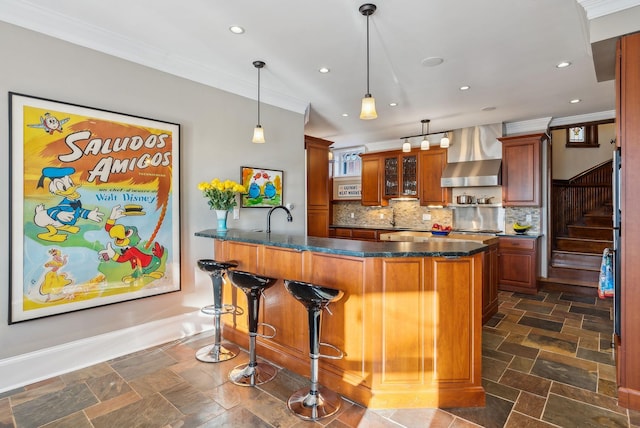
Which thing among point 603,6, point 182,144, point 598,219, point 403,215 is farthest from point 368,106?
point 598,219

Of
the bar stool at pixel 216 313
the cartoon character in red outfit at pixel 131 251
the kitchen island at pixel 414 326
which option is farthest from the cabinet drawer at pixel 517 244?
the cartoon character in red outfit at pixel 131 251

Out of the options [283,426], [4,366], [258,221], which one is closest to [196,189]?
[258,221]

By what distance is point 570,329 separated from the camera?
11.5ft

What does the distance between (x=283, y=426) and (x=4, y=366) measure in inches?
81.6

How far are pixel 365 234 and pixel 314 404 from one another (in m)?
4.68

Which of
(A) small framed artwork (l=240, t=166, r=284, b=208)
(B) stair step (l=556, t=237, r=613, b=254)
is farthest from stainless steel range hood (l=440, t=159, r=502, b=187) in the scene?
(A) small framed artwork (l=240, t=166, r=284, b=208)

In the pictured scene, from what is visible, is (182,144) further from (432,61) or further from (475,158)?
(475,158)

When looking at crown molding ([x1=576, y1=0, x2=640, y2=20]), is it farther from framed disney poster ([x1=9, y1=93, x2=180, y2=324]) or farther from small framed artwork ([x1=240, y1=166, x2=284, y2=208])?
framed disney poster ([x1=9, y1=93, x2=180, y2=324])

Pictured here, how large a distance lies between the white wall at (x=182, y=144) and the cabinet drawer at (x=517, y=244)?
314 centimetres

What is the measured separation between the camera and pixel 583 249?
5.75 m

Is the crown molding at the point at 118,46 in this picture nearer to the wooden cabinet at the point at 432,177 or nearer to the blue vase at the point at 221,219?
the blue vase at the point at 221,219

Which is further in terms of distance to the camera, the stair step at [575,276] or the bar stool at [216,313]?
the stair step at [575,276]

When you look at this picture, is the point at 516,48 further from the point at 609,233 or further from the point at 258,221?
the point at 609,233

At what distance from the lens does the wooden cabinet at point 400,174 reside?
20.8 ft
